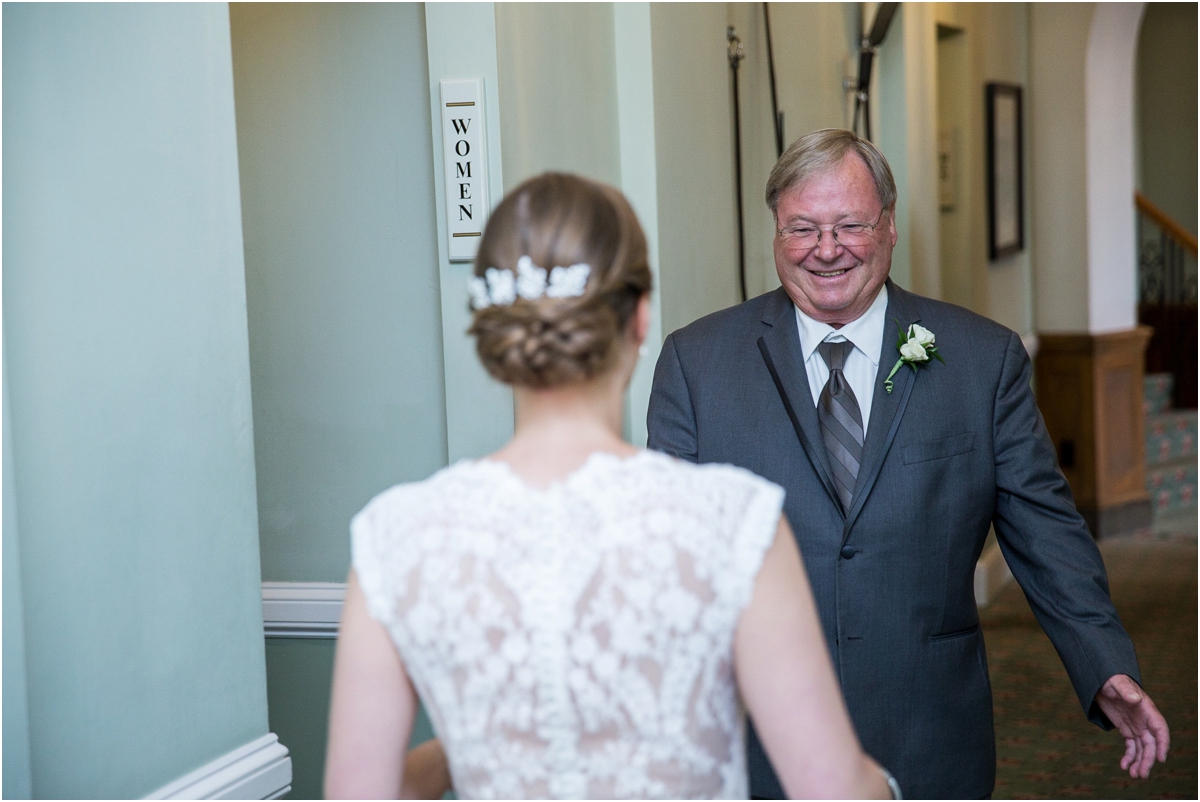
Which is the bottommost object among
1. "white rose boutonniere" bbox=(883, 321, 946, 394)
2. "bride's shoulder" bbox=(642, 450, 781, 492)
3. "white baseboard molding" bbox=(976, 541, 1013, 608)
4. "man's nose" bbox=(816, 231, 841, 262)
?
"white baseboard molding" bbox=(976, 541, 1013, 608)

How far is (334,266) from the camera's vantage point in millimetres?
3289

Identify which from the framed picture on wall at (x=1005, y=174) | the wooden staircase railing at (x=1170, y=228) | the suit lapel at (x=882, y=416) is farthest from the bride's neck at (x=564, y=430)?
the wooden staircase railing at (x=1170, y=228)

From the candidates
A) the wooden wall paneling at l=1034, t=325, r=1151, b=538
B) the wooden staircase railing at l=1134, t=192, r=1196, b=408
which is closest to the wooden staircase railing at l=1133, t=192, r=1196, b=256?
the wooden staircase railing at l=1134, t=192, r=1196, b=408

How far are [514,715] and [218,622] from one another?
0.78 m

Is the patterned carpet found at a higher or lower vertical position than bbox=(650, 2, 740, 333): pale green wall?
lower

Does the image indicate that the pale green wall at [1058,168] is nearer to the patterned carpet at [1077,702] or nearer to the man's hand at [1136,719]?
the patterned carpet at [1077,702]

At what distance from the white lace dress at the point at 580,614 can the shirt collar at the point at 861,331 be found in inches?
47.2

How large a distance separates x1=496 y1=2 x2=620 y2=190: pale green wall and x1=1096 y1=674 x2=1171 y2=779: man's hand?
1.59 metres

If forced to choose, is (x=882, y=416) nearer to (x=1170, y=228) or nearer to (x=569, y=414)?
(x=569, y=414)

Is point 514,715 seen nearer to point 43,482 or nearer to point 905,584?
point 43,482

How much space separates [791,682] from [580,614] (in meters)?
0.21

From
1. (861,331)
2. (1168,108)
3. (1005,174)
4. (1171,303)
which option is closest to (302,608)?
(861,331)

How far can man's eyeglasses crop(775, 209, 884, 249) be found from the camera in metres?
2.38

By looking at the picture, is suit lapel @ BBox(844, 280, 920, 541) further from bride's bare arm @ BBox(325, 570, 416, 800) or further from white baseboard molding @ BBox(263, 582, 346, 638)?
white baseboard molding @ BBox(263, 582, 346, 638)
